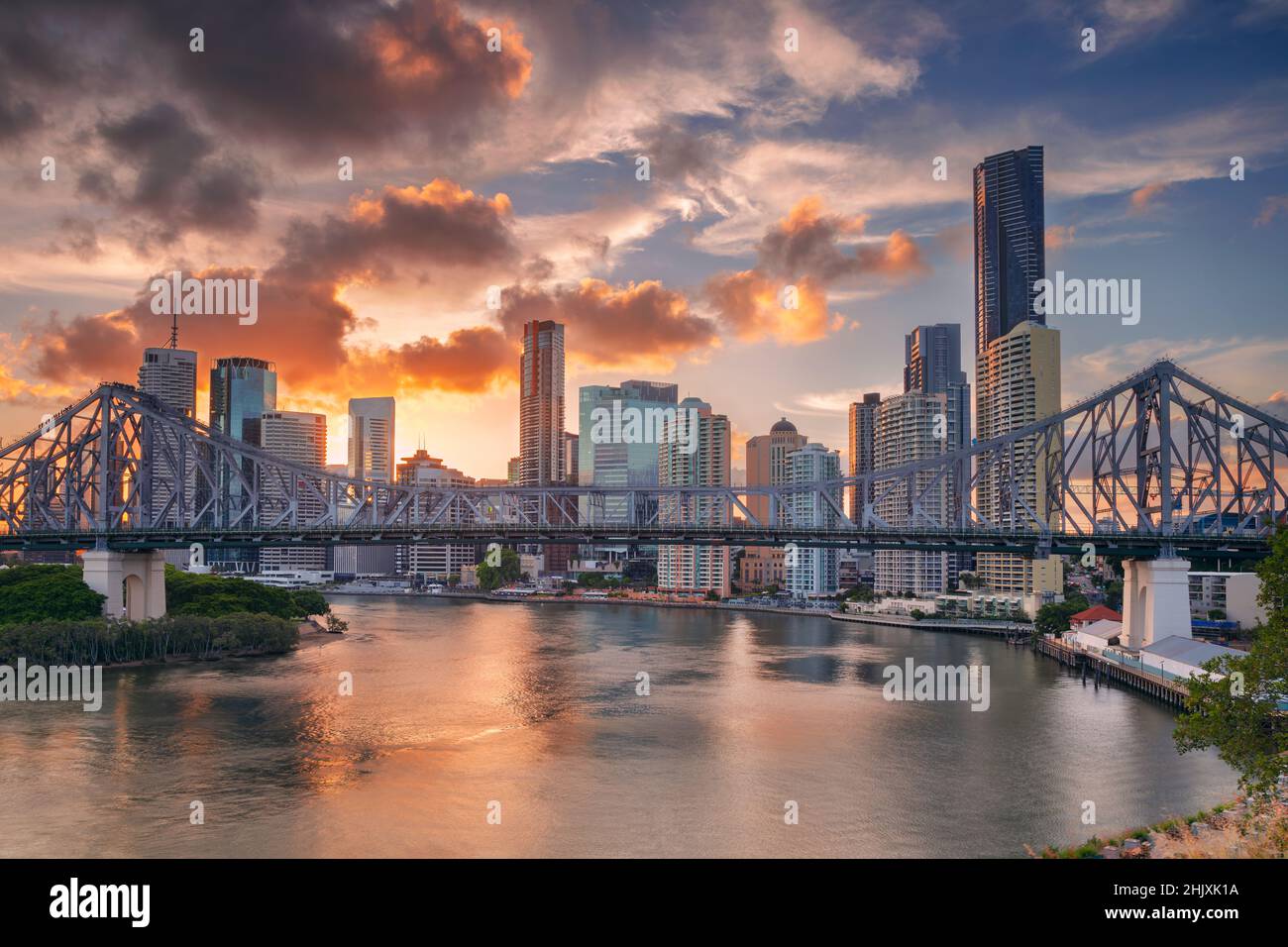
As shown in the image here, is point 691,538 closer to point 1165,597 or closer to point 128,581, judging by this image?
point 1165,597

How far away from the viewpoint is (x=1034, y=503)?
98062 mm

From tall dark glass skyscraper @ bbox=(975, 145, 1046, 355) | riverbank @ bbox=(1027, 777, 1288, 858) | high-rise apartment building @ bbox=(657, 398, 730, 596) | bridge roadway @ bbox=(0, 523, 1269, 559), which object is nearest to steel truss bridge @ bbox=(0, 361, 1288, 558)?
bridge roadway @ bbox=(0, 523, 1269, 559)

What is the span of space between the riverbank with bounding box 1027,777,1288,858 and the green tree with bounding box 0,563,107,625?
157 ft

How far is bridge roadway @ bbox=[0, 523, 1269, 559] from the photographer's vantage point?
5006cm

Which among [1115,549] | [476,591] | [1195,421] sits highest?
[1195,421]

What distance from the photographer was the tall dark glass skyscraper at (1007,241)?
18788 centimetres

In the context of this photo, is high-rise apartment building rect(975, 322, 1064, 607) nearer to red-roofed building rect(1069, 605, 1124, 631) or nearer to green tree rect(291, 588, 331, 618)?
red-roofed building rect(1069, 605, 1124, 631)

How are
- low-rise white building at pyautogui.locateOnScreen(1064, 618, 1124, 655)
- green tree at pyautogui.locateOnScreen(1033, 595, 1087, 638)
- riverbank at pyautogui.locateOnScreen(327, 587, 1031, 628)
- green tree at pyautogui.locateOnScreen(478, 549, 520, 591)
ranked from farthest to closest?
green tree at pyautogui.locateOnScreen(478, 549, 520, 591)
riverbank at pyautogui.locateOnScreen(327, 587, 1031, 628)
green tree at pyautogui.locateOnScreen(1033, 595, 1087, 638)
low-rise white building at pyautogui.locateOnScreen(1064, 618, 1124, 655)

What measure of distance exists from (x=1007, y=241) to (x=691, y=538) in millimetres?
159509

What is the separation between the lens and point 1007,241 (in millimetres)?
191750

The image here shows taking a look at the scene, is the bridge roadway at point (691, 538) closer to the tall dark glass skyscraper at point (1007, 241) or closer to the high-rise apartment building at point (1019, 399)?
the high-rise apartment building at point (1019, 399)
